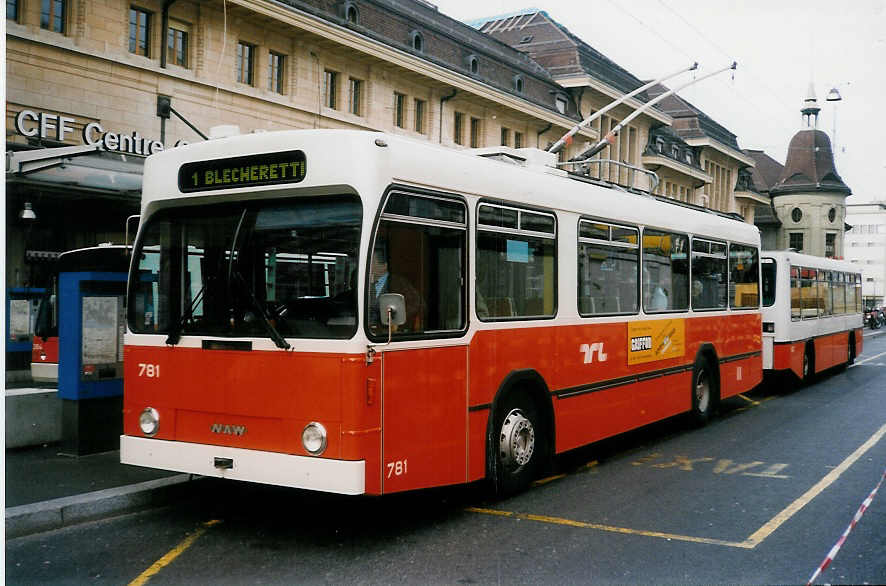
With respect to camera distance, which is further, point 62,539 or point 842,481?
point 842,481

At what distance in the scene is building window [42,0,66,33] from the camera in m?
19.5

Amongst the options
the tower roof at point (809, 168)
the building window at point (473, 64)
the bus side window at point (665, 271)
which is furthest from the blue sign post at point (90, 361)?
the tower roof at point (809, 168)

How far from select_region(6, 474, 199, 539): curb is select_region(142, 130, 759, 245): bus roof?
2.33 meters

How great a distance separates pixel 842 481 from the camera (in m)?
8.78

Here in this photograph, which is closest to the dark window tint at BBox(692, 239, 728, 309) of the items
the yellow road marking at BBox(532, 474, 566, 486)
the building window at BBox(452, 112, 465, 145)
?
the yellow road marking at BBox(532, 474, 566, 486)

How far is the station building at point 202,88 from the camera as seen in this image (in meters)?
18.2

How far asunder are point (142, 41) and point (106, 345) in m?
14.8

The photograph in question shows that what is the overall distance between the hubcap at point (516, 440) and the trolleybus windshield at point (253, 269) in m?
2.21

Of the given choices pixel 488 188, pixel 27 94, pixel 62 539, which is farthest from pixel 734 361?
pixel 27 94

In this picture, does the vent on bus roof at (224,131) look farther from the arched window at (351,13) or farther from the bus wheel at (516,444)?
the arched window at (351,13)

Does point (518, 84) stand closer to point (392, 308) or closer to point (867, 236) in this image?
point (392, 308)

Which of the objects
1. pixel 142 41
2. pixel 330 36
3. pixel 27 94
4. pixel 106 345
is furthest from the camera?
pixel 330 36

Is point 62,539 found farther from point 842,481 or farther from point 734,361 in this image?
point 734,361

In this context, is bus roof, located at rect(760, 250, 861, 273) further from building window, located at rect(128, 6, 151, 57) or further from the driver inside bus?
building window, located at rect(128, 6, 151, 57)
